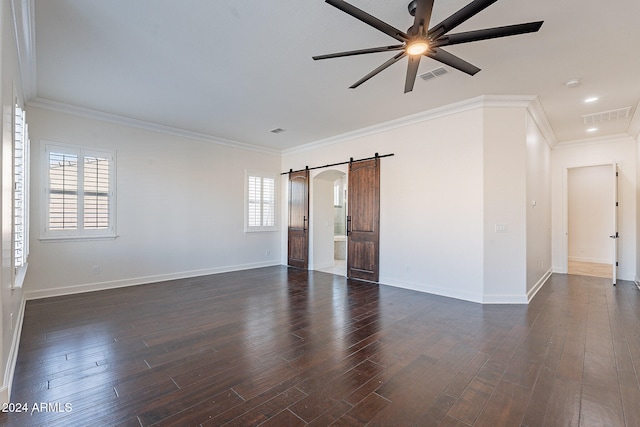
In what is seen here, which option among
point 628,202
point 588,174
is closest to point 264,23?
point 628,202

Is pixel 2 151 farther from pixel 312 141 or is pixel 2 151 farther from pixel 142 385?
pixel 312 141

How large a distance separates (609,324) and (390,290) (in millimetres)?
2777

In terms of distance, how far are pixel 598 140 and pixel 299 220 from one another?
685 cm

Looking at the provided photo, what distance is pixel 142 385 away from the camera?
89.6 inches

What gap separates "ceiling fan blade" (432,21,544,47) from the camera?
208cm

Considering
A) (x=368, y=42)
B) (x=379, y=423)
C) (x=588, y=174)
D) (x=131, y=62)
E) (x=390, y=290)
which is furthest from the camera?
(x=588, y=174)

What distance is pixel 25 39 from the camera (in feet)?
9.50

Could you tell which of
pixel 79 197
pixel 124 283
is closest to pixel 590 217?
pixel 124 283

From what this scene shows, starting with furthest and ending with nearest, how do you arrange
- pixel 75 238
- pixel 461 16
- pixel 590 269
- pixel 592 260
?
1. pixel 592 260
2. pixel 590 269
3. pixel 75 238
4. pixel 461 16

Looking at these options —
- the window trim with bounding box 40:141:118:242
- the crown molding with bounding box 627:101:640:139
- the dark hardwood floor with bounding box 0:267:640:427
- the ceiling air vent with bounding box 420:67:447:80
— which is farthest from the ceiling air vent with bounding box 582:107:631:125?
the window trim with bounding box 40:141:118:242

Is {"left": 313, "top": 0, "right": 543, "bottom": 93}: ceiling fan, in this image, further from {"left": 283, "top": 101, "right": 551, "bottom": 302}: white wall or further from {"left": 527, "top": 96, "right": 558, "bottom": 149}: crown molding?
{"left": 527, "top": 96, "right": 558, "bottom": 149}: crown molding

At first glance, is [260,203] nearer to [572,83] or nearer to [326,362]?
[326,362]

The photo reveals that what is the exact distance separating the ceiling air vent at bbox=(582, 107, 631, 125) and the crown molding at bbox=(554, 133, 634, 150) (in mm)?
1348

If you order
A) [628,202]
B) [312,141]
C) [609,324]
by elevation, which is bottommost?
[609,324]
